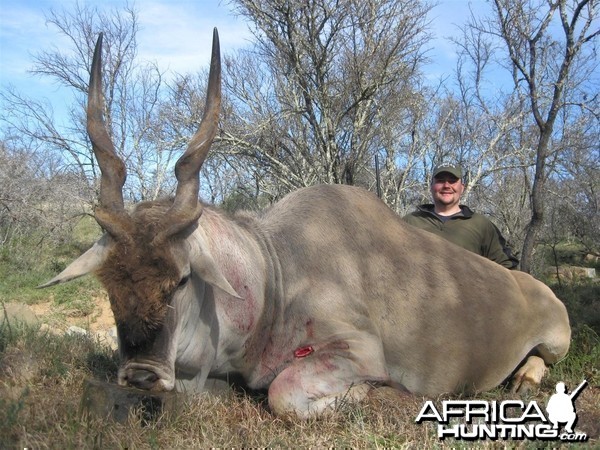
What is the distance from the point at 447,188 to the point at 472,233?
0.59 metres

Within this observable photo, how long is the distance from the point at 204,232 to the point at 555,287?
288 inches

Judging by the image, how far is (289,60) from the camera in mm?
13938

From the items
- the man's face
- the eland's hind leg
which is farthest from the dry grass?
the man's face

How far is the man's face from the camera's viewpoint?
689 cm

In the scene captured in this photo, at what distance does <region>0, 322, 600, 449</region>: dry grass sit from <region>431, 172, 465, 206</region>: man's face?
3.02m

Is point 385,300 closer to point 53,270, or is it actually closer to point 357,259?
point 357,259

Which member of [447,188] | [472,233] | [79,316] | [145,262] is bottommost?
[79,316]

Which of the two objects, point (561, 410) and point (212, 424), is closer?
point (212, 424)

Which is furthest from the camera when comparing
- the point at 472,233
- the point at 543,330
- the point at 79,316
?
the point at 79,316

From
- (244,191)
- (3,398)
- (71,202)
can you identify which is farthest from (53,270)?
(3,398)

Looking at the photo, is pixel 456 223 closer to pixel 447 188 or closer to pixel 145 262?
pixel 447 188

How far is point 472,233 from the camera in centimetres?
663

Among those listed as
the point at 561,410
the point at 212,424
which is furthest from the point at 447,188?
the point at 212,424

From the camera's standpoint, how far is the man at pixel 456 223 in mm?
6629
